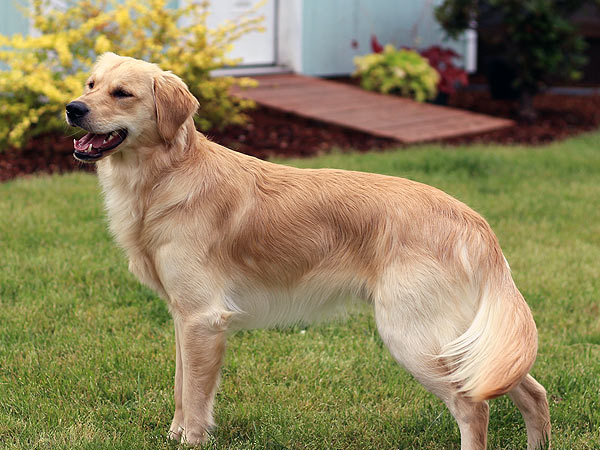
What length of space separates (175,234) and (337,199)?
0.64 metres

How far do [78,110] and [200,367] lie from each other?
Answer: 110cm

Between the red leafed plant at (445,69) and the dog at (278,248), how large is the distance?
26.3ft

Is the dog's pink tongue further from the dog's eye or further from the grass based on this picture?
the grass

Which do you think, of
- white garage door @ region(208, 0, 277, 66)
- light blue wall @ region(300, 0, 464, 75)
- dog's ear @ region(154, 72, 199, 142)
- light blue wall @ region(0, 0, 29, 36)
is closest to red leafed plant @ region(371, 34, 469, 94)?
light blue wall @ region(300, 0, 464, 75)

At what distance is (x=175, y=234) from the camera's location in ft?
9.78

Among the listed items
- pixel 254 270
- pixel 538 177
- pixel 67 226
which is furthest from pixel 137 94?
pixel 538 177

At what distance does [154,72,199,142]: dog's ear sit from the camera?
2977mm

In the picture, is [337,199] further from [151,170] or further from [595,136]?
[595,136]

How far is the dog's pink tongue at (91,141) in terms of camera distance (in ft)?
9.72

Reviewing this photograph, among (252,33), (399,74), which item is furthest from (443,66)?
(252,33)

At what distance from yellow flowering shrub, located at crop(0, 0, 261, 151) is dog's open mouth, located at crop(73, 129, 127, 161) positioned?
392cm

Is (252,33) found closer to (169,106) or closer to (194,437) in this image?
(169,106)

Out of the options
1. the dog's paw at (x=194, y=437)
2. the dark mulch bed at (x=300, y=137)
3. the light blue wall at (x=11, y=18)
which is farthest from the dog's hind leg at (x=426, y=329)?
the light blue wall at (x=11, y=18)

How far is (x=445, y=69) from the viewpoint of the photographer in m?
11.0
